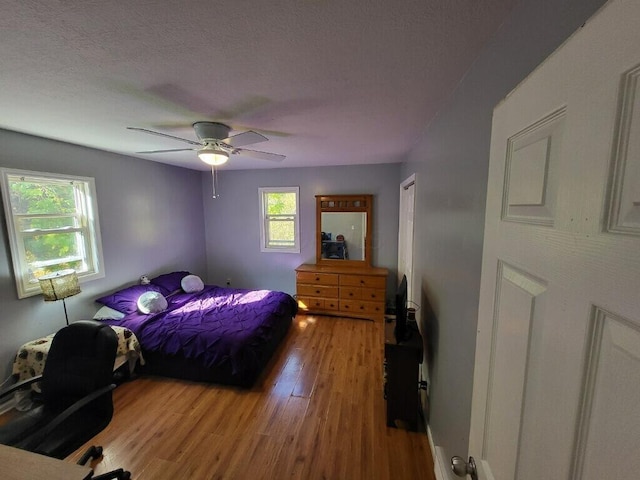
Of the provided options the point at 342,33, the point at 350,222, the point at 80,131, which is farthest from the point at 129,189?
the point at 342,33

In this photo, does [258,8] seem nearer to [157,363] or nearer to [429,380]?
[429,380]

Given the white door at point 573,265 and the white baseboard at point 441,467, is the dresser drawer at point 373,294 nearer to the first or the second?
the white baseboard at point 441,467

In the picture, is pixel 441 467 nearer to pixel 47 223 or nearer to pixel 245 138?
pixel 245 138

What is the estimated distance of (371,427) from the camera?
1.94 meters

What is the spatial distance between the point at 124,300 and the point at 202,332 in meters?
1.15

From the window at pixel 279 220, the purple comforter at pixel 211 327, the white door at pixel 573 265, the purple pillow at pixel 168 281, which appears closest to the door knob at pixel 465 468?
the white door at pixel 573 265

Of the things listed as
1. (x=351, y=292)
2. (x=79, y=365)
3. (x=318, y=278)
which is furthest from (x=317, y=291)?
(x=79, y=365)

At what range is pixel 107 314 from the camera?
2.71 m

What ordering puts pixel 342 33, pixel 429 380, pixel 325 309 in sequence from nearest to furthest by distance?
pixel 342 33
pixel 429 380
pixel 325 309

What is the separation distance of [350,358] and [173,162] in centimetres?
360

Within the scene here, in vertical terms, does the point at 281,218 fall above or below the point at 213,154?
below

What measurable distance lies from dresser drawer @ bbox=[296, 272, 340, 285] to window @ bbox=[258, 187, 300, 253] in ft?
1.82

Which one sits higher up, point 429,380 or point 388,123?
point 388,123

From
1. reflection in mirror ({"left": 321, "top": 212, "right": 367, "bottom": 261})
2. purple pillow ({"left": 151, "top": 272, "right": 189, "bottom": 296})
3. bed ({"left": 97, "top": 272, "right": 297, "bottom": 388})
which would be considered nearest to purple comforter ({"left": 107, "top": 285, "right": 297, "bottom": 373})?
bed ({"left": 97, "top": 272, "right": 297, "bottom": 388})
